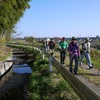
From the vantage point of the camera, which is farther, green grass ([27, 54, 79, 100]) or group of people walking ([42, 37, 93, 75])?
group of people walking ([42, 37, 93, 75])

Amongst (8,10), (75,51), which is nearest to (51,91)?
(75,51)

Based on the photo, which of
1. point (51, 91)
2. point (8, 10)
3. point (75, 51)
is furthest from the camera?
point (8, 10)

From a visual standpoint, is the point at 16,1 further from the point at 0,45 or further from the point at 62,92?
the point at 62,92

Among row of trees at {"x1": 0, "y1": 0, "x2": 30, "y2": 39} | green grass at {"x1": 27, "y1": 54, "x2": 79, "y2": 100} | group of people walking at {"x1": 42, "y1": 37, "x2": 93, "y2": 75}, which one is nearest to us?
green grass at {"x1": 27, "y1": 54, "x2": 79, "y2": 100}

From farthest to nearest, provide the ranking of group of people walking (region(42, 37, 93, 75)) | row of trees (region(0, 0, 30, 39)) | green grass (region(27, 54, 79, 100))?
row of trees (region(0, 0, 30, 39)), group of people walking (region(42, 37, 93, 75)), green grass (region(27, 54, 79, 100))

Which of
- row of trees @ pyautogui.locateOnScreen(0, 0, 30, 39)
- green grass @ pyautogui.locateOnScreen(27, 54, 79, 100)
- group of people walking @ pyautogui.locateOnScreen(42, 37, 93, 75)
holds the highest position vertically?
row of trees @ pyautogui.locateOnScreen(0, 0, 30, 39)

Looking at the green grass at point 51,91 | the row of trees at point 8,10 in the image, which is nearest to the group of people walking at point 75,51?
the green grass at point 51,91

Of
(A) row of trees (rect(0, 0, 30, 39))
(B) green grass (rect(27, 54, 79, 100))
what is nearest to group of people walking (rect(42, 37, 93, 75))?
(B) green grass (rect(27, 54, 79, 100))

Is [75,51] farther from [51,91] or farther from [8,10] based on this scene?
[8,10]

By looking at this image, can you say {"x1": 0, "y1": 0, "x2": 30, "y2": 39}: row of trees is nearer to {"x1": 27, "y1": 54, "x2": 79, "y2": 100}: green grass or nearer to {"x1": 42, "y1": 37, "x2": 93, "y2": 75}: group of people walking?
{"x1": 42, "y1": 37, "x2": 93, "y2": 75}: group of people walking

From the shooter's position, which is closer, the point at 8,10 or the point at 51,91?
the point at 51,91

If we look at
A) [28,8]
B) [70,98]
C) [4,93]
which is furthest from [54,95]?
[28,8]

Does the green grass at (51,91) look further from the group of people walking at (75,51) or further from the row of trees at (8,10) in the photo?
the row of trees at (8,10)

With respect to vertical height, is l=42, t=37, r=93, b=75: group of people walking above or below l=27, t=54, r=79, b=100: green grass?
above
